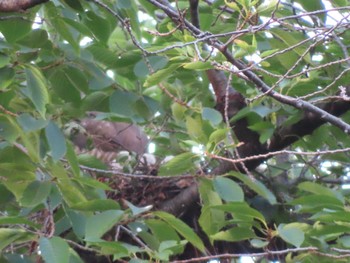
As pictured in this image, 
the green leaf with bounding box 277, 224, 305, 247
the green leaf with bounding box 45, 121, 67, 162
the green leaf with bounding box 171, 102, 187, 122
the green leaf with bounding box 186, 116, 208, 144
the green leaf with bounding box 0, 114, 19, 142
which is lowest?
the green leaf with bounding box 277, 224, 305, 247

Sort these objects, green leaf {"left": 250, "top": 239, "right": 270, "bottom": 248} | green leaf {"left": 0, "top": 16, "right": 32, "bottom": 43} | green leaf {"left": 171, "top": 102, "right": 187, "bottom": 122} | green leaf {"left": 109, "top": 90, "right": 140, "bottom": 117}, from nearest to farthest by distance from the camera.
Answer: green leaf {"left": 250, "top": 239, "right": 270, "bottom": 248}, green leaf {"left": 0, "top": 16, "right": 32, "bottom": 43}, green leaf {"left": 109, "top": 90, "right": 140, "bottom": 117}, green leaf {"left": 171, "top": 102, "right": 187, "bottom": 122}

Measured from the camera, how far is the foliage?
236 centimetres

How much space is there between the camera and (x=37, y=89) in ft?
8.22

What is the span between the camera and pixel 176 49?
247cm

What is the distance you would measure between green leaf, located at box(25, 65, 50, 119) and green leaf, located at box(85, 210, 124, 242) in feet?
1.21

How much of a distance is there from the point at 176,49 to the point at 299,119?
798 millimetres

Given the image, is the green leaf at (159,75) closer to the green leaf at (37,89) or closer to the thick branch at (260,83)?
the thick branch at (260,83)

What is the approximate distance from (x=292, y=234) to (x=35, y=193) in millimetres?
786

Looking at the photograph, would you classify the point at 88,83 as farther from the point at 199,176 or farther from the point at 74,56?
the point at 199,176

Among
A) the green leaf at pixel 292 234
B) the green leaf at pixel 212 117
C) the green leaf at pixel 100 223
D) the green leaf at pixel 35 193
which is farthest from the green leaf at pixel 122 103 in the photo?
the green leaf at pixel 292 234

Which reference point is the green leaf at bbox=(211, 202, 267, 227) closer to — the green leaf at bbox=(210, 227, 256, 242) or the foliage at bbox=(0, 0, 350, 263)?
the foliage at bbox=(0, 0, 350, 263)

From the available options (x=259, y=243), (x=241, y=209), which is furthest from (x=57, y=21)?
(x=259, y=243)

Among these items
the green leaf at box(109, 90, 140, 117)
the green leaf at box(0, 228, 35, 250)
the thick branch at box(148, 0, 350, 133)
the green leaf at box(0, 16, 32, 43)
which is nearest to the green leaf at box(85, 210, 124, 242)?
the green leaf at box(0, 228, 35, 250)

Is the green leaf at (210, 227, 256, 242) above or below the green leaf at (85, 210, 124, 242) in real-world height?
below
